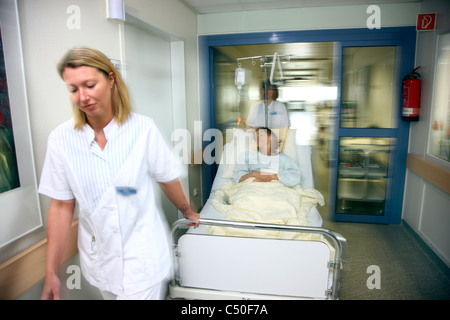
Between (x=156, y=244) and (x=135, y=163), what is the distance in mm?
296

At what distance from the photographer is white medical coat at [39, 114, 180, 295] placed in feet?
3.07

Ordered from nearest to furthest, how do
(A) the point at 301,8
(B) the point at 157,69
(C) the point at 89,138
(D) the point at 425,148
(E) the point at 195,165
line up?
(C) the point at 89,138
(B) the point at 157,69
(D) the point at 425,148
(A) the point at 301,8
(E) the point at 195,165

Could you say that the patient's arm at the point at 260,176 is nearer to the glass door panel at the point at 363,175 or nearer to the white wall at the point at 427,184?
the glass door panel at the point at 363,175

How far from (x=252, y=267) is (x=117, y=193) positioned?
84 cm

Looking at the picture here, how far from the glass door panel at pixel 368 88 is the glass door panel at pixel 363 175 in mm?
185

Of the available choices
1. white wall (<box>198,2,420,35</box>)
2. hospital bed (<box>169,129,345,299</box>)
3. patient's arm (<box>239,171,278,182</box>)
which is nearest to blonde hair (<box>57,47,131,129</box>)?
hospital bed (<box>169,129,345,299</box>)

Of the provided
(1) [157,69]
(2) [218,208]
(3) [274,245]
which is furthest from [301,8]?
(3) [274,245]

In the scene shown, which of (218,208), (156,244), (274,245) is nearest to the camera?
(156,244)

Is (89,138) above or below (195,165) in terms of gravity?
above

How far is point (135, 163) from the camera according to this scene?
3.17 ft

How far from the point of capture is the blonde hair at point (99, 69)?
0.86 metres

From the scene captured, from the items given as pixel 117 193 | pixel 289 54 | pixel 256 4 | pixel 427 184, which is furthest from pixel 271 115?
pixel 117 193
